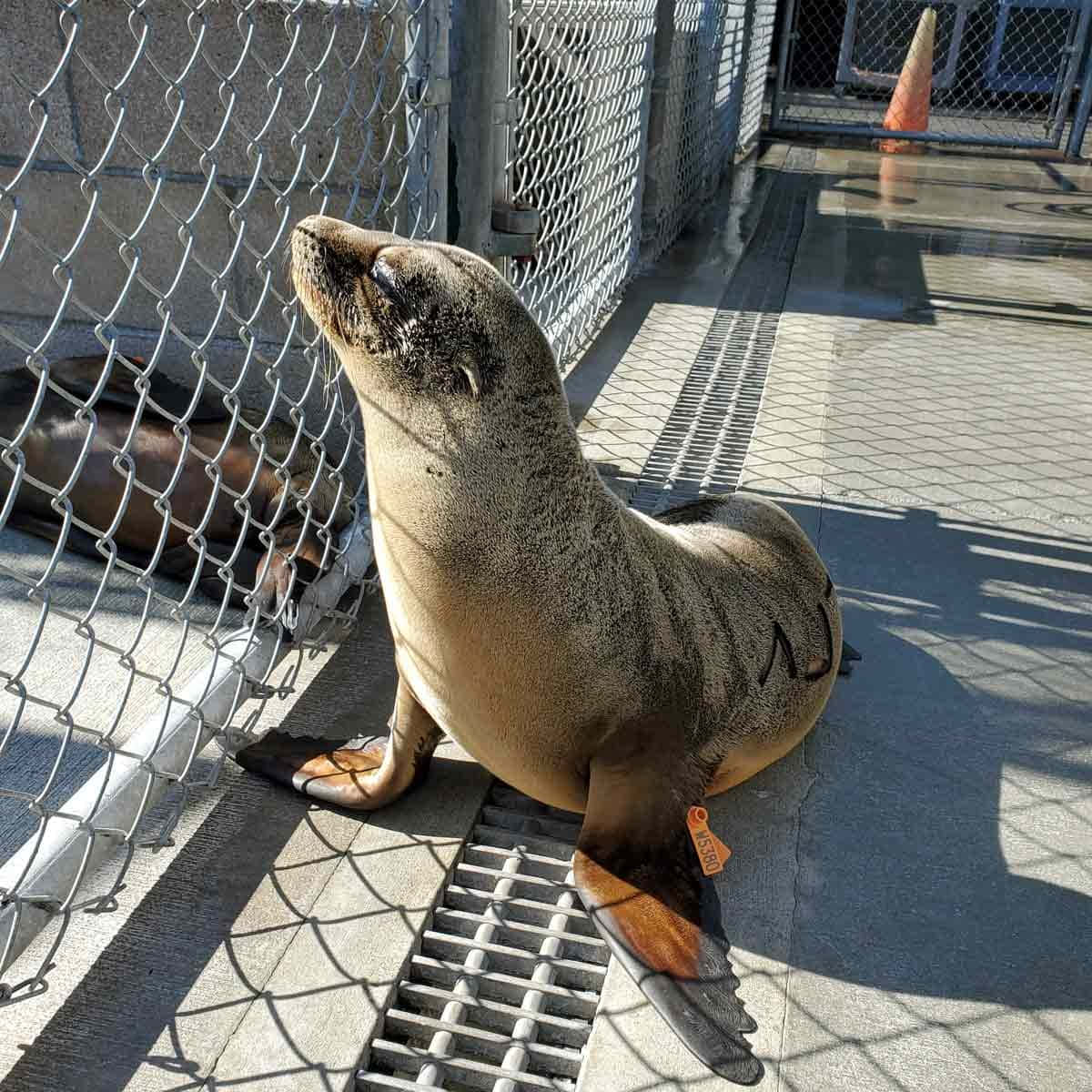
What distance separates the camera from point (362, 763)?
6.98ft

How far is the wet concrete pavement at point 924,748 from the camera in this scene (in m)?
1.67

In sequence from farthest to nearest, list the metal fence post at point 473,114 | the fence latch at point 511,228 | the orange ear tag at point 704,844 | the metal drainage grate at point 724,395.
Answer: the metal drainage grate at point 724,395
the fence latch at point 511,228
the metal fence post at point 473,114
the orange ear tag at point 704,844

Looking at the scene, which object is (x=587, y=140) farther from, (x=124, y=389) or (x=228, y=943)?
(x=228, y=943)

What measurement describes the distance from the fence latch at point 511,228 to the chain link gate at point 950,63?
36.5 feet

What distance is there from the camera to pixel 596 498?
1857 millimetres

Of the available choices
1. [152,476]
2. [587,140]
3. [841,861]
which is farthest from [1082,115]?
[841,861]

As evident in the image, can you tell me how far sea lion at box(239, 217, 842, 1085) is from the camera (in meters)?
1.68

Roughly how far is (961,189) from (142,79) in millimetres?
8493

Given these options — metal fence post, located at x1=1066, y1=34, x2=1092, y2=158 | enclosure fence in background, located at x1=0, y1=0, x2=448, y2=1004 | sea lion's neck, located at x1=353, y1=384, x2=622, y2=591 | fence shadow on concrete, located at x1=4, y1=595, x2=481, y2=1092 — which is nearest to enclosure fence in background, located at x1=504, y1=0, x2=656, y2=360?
enclosure fence in background, located at x1=0, y1=0, x2=448, y2=1004

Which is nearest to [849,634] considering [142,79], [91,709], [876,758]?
[876,758]

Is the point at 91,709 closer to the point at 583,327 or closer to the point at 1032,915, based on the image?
the point at 1032,915

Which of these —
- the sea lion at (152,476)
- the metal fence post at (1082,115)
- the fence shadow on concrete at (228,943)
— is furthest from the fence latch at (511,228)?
the metal fence post at (1082,115)

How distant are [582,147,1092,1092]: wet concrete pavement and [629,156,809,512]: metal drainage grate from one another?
0.05 metres

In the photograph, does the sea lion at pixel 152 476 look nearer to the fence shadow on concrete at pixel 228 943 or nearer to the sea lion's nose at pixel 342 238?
the fence shadow on concrete at pixel 228 943
